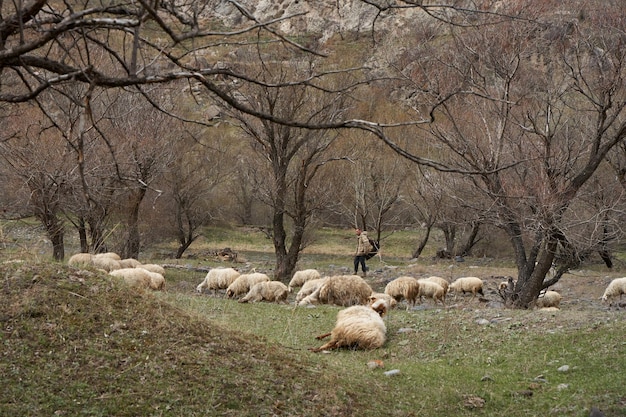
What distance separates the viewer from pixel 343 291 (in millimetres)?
12734

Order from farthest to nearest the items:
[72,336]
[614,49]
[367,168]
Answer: [367,168], [614,49], [72,336]

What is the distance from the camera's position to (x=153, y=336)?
5.98m

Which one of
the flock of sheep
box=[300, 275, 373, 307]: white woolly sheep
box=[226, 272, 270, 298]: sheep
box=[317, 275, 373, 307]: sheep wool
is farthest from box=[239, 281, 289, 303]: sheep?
box=[317, 275, 373, 307]: sheep wool

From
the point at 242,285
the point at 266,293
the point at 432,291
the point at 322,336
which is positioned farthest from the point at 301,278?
the point at 322,336

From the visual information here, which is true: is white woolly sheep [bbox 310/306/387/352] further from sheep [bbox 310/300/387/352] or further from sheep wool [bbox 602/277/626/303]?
sheep wool [bbox 602/277/626/303]

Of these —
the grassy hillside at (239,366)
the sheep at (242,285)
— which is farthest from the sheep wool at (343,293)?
the grassy hillside at (239,366)

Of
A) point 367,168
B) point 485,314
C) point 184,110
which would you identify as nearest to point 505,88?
point 485,314

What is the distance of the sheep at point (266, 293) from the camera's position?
13.3m

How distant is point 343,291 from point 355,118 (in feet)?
22.3

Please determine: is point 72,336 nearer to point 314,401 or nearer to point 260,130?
point 314,401

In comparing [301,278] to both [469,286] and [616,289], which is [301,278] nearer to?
[469,286]

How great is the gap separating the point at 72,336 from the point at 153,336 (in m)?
0.73

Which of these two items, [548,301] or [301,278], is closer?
[548,301]

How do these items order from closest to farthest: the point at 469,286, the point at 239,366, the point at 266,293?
the point at 239,366, the point at 266,293, the point at 469,286
